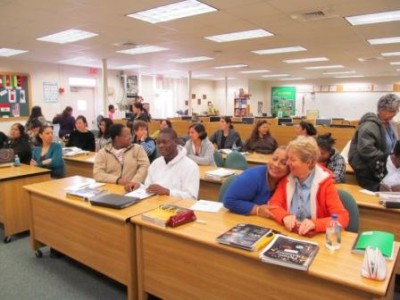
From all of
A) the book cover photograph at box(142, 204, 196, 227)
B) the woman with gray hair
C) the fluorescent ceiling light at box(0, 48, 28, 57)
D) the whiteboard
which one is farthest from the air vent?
the whiteboard

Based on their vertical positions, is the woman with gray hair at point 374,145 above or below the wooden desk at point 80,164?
above

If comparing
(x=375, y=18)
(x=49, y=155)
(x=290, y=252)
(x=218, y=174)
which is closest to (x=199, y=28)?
(x=375, y=18)

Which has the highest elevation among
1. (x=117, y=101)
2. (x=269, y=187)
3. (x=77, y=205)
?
(x=117, y=101)

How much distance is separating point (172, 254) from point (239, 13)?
3616 mm

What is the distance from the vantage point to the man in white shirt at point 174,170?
2.74 metres

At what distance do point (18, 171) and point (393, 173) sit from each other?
3909 mm

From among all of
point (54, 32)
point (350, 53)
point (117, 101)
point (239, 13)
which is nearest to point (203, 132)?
point (239, 13)

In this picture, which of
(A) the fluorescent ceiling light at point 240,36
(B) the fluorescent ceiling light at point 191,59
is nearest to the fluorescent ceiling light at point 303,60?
(B) the fluorescent ceiling light at point 191,59

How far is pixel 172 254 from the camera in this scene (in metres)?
2.03

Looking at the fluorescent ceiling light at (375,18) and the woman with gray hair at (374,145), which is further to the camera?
the fluorescent ceiling light at (375,18)

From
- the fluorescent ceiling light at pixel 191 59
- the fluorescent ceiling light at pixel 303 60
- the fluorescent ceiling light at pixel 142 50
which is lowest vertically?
the fluorescent ceiling light at pixel 142 50

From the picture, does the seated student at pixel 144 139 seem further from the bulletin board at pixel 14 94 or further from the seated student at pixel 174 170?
the bulletin board at pixel 14 94

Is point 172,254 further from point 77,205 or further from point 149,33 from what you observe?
point 149,33

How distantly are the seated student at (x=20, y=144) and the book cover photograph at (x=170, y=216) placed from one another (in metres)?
3.09
